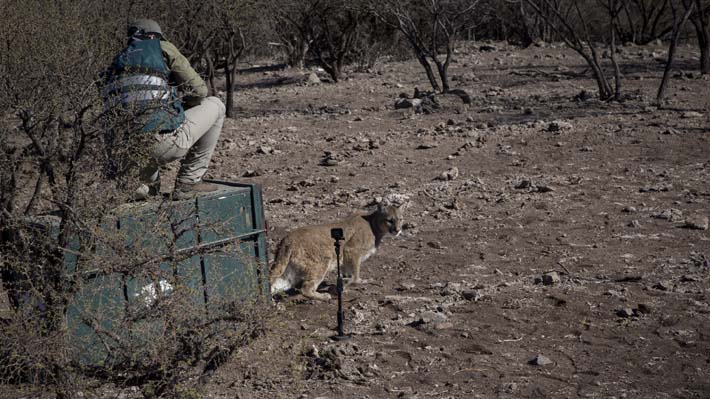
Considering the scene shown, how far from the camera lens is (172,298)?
507 cm

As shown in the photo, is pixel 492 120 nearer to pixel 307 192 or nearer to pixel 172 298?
pixel 307 192

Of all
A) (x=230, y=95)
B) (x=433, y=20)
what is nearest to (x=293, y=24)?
(x=433, y=20)

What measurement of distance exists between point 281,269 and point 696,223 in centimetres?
487

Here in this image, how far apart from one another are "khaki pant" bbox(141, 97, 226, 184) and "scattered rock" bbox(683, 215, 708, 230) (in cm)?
547

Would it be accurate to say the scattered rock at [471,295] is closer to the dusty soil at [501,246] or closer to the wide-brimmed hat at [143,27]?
the dusty soil at [501,246]

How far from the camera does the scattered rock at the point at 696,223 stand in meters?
9.45

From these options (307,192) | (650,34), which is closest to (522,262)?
(307,192)

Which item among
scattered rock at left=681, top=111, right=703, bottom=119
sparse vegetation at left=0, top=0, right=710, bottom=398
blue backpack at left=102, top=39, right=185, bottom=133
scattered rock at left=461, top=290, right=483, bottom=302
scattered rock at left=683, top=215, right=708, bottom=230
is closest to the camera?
sparse vegetation at left=0, top=0, right=710, bottom=398

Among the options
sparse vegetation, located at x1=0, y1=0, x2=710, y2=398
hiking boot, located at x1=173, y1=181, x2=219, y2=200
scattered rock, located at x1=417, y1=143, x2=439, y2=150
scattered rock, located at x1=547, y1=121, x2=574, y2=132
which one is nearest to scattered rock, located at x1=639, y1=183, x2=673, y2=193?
sparse vegetation, located at x1=0, y1=0, x2=710, y2=398

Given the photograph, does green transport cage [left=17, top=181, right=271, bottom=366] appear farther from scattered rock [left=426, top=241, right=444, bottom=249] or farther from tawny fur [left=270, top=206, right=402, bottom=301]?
scattered rock [left=426, top=241, right=444, bottom=249]

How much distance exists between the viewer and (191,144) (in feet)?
23.0

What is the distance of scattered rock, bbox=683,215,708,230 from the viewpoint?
31.0ft

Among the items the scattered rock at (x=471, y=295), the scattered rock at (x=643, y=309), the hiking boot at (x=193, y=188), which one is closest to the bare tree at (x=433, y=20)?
the scattered rock at (x=471, y=295)

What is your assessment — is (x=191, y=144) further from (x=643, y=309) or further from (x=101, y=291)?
(x=643, y=309)
